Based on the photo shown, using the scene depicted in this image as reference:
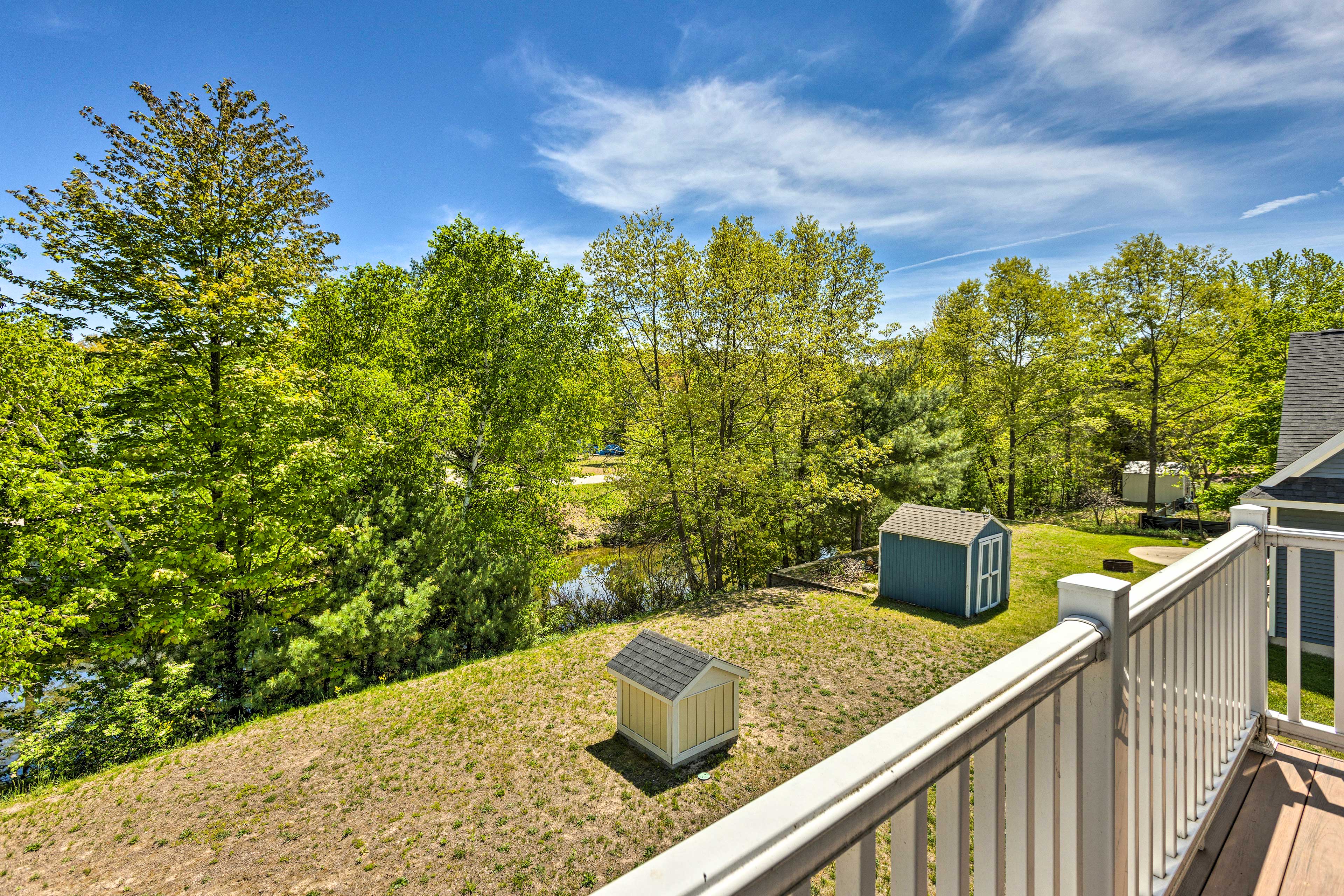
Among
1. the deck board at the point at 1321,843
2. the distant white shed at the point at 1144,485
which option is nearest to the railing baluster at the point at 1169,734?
the deck board at the point at 1321,843

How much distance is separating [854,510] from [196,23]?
1638cm

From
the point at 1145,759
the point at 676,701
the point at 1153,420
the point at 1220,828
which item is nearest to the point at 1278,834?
the point at 1220,828

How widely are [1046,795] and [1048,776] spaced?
0.05 m

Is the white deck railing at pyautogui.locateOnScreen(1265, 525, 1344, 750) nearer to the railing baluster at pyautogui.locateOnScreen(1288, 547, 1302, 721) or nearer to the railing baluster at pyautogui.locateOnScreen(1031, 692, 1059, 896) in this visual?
the railing baluster at pyautogui.locateOnScreen(1288, 547, 1302, 721)

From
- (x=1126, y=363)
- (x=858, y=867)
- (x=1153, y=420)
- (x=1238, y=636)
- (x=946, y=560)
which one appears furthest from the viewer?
(x=1126, y=363)

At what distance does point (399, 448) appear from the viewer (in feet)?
34.4

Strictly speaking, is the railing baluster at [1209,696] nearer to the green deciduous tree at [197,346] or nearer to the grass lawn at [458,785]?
the grass lawn at [458,785]

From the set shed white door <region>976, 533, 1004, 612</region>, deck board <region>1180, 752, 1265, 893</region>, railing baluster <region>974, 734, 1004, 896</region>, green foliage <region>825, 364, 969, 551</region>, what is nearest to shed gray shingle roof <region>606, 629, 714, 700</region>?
deck board <region>1180, 752, 1265, 893</region>

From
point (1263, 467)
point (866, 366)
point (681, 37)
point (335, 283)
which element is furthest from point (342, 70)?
point (1263, 467)

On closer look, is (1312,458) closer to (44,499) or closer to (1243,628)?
(1243,628)

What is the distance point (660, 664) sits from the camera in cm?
653

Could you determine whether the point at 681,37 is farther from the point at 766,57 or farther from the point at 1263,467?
the point at 1263,467

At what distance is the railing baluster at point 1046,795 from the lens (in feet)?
3.29

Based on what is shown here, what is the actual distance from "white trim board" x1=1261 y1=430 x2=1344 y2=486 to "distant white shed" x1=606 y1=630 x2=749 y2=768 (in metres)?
8.63
